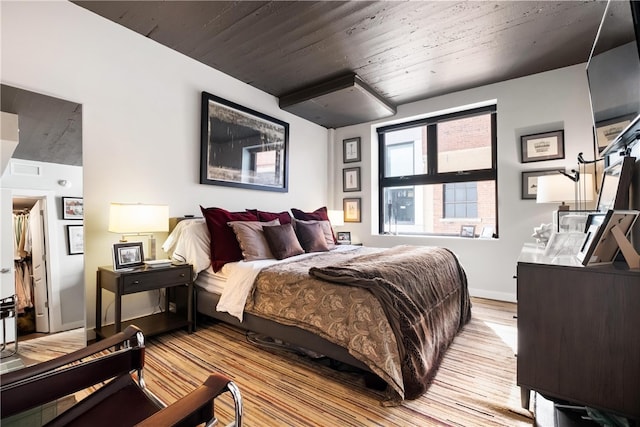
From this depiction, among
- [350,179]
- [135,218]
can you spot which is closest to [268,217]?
[135,218]

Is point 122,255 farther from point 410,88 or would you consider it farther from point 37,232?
point 410,88

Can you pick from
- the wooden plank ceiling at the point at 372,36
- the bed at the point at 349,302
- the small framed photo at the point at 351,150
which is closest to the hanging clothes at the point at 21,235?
the bed at the point at 349,302

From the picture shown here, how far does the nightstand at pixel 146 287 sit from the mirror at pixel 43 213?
0.49ft

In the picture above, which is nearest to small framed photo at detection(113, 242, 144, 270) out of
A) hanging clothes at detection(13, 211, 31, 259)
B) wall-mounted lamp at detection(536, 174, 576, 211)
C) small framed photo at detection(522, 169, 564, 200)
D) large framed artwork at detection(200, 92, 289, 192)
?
hanging clothes at detection(13, 211, 31, 259)

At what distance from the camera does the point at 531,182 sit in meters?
3.40

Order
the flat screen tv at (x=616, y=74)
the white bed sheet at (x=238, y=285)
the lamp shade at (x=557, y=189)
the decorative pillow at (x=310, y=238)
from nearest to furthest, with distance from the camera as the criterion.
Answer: the flat screen tv at (x=616, y=74), the white bed sheet at (x=238, y=285), the lamp shade at (x=557, y=189), the decorative pillow at (x=310, y=238)

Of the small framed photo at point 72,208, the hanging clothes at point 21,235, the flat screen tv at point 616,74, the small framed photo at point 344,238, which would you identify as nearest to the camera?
the flat screen tv at point 616,74

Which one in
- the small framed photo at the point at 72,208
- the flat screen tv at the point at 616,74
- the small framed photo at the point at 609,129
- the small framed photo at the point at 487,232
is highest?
the flat screen tv at the point at 616,74

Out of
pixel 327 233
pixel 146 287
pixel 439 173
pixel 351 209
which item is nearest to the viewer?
pixel 146 287

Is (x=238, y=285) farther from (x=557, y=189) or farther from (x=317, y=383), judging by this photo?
(x=557, y=189)

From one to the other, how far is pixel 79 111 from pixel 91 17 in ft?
2.67

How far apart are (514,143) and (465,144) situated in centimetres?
64

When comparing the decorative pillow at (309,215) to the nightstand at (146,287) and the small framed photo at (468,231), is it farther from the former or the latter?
the small framed photo at (468,231)

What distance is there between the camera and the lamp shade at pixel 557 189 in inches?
106
